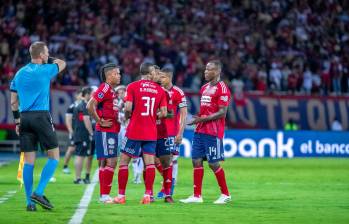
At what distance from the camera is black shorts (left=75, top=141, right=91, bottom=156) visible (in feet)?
72.6

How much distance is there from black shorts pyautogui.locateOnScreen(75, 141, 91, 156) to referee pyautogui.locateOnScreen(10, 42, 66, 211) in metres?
7.82

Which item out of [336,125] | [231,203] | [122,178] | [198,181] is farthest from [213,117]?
[336,125]

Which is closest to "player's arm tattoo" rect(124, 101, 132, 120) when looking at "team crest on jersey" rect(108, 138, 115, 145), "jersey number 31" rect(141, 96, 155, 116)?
"jersey number 31" rect(141, 96, 155, 116)

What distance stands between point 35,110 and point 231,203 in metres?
3.91

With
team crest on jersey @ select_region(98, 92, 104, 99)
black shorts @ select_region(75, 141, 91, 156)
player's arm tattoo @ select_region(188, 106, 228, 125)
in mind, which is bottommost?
black shorts @ select_region(75, 141, 91, 156)

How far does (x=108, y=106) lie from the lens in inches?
624

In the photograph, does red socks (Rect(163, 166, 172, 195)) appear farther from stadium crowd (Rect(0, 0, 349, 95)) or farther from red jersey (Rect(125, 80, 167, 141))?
stadium crowd (Rect(0, 0, 349, 95))

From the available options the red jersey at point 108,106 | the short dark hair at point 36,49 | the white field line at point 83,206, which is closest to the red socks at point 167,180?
the red jersey at point 108,106

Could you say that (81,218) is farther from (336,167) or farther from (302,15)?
(302,15)

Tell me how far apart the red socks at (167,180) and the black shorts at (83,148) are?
6.22m

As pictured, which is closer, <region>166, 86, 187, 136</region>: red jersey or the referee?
the referee

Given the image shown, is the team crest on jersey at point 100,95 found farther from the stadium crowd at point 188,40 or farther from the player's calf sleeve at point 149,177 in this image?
the stadium crowd at point 188,40

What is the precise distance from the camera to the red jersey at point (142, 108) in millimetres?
15414

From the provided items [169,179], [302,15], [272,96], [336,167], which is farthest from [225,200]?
[302,15]
